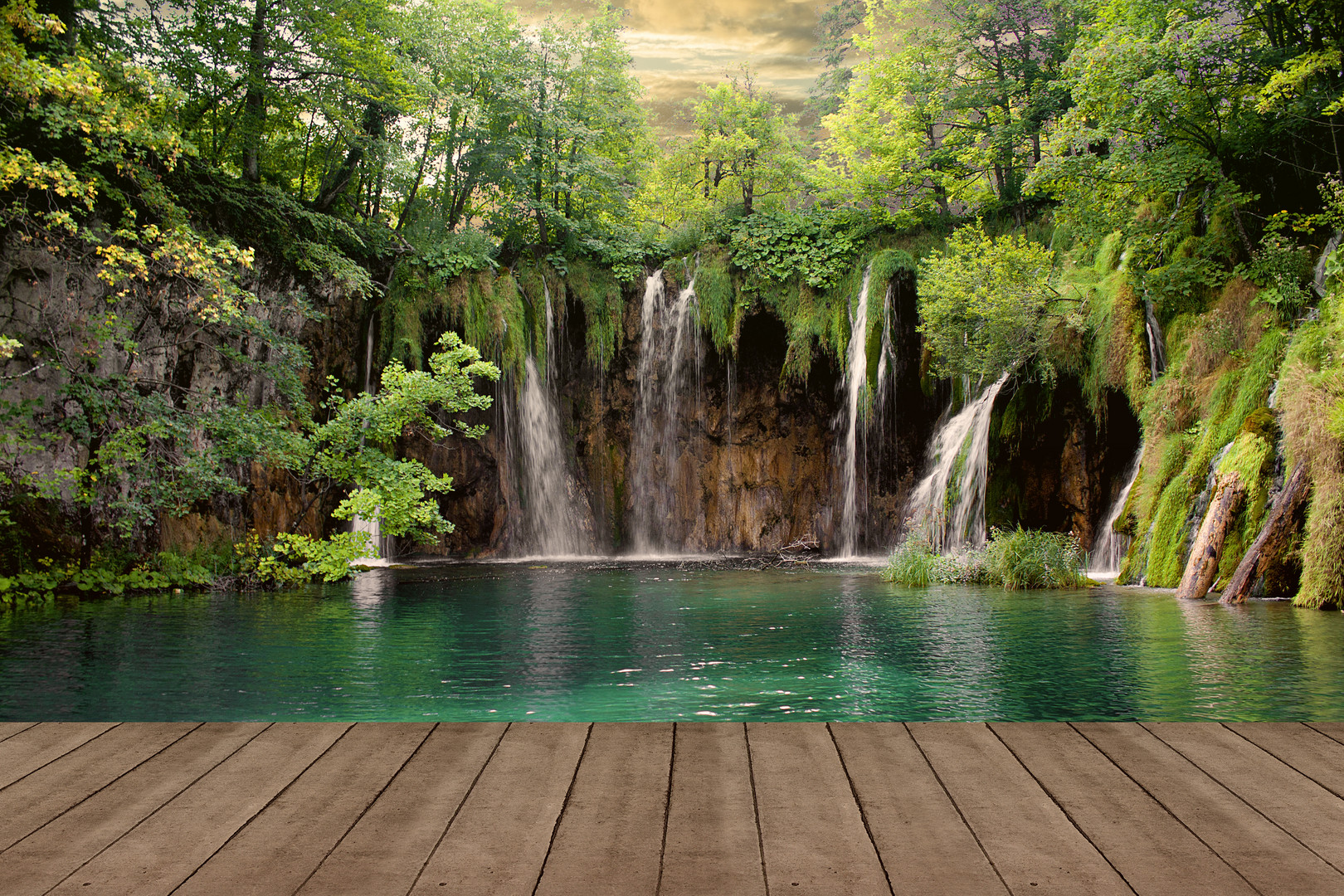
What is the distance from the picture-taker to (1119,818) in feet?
7.82

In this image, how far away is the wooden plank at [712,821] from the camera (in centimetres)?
203

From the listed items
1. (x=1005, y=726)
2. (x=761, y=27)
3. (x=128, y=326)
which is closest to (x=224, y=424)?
(x=128, y=326)

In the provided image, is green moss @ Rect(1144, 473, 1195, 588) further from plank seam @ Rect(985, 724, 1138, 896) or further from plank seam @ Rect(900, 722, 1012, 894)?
plank seam @ Rect(900, 722, 1012, 894)

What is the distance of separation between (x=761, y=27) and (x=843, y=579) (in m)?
46.5

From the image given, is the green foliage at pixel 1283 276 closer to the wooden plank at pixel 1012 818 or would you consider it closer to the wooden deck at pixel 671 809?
the wooden deck at pixel 671 809

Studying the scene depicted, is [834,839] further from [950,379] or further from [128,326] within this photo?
[950,379]

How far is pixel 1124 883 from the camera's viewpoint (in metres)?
2.00

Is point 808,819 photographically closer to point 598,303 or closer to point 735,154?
point 598,303

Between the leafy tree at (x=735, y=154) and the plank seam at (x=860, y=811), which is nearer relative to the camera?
the plank seam at (x=860, y=811)

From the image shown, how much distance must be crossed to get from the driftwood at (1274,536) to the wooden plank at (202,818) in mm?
9275

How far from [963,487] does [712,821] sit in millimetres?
13941

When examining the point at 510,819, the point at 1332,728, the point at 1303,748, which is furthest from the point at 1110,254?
the point at 510,819

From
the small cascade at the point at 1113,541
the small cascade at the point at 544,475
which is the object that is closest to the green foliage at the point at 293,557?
the small cascade at the point at 544,475

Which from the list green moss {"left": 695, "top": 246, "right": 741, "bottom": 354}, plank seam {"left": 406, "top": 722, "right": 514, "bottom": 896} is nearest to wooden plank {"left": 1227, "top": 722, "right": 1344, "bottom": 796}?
plank seam {"left": 406, "top": 722, "right": 514, "bottom": 896}
